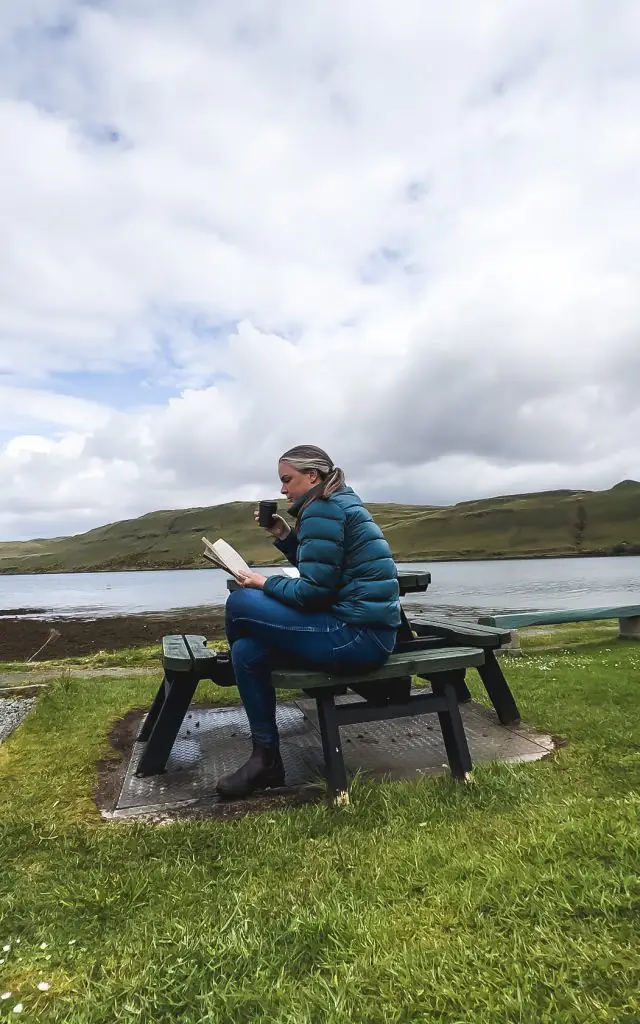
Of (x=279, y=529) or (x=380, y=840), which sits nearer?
(x=380, y=840)

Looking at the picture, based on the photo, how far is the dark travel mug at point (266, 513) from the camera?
491 cm

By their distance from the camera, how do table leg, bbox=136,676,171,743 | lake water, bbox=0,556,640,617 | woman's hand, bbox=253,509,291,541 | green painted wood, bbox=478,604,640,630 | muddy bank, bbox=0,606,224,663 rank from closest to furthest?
1. woman's hand, bbox=253,509,291,541
2. table leg, bbox=136,676,171,743
3. green painted wood, bbox=478,604,640,630
4. muddy bank, bbox=0,606,224,663
5. lake water, bbox=0,556,640,617

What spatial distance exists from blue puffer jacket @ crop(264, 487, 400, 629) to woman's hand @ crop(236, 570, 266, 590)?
0.17ft

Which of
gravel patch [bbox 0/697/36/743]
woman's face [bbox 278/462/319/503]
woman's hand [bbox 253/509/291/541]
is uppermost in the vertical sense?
woman's face [bbox 278/462/319/503]

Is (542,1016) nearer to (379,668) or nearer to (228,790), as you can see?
(379,668)

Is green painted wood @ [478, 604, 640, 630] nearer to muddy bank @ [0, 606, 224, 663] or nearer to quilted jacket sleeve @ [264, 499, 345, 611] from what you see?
quilted jacket sleeve @ [264, 499, 345, 611]

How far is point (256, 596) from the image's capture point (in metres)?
4.34

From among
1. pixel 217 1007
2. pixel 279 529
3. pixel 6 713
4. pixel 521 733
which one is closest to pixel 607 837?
pixel 217 1007

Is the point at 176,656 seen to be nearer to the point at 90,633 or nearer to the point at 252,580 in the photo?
the point at 252,580

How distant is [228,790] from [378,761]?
55.8 inches

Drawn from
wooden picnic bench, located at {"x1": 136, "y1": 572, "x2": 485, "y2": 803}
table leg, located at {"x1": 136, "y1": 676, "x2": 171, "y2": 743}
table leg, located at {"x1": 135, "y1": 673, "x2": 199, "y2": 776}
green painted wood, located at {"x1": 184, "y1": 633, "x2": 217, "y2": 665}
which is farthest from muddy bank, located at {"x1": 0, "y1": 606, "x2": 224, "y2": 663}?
wooden picnic bench, located at {"x1": 136, "y1": 572, "x2": 485, "y2": 803}

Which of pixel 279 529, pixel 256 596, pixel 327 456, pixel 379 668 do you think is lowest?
pixel 379 668

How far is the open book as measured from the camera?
4380mm

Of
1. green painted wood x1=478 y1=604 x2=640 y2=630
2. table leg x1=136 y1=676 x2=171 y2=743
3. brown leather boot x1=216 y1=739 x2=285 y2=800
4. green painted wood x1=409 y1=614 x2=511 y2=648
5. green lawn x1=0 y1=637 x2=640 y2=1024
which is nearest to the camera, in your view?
green lawn x1=0 y1=637 x2=640 y2=1024
